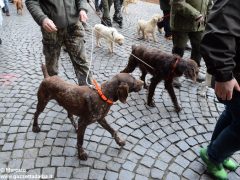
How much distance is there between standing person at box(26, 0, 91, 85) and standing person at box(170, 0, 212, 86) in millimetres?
1818

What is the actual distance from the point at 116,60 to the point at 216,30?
501 cm

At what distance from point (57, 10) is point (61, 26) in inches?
8.9

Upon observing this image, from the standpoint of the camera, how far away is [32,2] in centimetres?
391

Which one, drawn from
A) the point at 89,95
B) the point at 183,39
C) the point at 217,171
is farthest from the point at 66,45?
the point at 217,171

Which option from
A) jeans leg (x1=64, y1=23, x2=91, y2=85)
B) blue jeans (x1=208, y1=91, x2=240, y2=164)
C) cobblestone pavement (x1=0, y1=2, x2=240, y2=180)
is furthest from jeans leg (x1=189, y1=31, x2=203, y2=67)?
blue jeans (x1=208, y1=91, x2=240, y2=164)

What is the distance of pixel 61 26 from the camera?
162 inches

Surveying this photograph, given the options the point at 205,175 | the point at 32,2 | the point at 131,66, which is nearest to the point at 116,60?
the point at 131,66

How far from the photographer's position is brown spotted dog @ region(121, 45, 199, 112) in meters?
4.62

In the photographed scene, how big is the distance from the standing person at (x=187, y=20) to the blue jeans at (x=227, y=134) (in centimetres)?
232

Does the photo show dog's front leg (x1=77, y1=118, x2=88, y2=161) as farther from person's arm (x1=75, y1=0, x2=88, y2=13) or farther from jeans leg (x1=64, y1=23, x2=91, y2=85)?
person's arm (x1=75, y1=0, x2=88, y2=13)

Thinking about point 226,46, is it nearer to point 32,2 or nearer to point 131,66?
point 32,2

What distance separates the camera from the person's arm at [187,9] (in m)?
5.02

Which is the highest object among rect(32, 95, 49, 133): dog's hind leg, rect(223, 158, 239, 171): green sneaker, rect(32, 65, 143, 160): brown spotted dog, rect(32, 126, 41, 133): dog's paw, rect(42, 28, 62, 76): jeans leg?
rect(42, 28, 62, 76): jeans leg

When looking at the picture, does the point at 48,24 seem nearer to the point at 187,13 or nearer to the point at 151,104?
the point at 151,104
